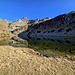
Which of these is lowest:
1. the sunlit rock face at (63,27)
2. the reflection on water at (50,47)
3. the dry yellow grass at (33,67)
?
the dry yellow grass at (33,67)

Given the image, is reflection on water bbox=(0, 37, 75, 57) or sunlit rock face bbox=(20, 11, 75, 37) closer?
reflection on water bbox=(0, 37, 75, 57)

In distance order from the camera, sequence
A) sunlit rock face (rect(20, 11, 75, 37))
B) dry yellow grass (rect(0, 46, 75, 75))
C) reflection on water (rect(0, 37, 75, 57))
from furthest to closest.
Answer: sunlit rock face (rect(20, 11, 75, 37)), reflection on water (rect(0, 37, 75, 57)), dry yellow grass (rect(0, 46, 75, 75))

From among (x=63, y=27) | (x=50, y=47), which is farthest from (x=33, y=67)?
(x=63, y=27)

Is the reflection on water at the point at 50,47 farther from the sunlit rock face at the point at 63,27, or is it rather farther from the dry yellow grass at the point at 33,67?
the sunlit rock face at the point at 63,27

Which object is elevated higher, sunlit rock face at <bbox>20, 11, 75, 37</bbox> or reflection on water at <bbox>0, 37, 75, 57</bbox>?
sunlit rock face at <bbox>20, 11, 75, 37</bbox>

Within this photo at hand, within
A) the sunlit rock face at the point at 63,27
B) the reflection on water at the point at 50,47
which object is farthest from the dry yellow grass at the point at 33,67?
the sunlit rock face at the point at 63,27

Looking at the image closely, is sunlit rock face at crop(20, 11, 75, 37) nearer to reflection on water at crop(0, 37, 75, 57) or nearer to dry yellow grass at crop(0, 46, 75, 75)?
reflection on water at crop(0, 37, 75, 57)

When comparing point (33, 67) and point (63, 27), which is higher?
point (63, 27)

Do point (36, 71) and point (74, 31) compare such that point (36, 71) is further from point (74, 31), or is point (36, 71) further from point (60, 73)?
point (74, 31)

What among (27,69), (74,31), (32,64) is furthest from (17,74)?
(74,31)

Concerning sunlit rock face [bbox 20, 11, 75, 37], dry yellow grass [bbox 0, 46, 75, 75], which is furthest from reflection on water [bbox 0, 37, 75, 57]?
sunlit rock face [bbox 20, 11, 75, 37]

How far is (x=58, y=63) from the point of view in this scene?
17.5m

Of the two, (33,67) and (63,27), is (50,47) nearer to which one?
(33,67)

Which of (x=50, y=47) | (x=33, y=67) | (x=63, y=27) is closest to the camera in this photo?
(x=33, y=67)
